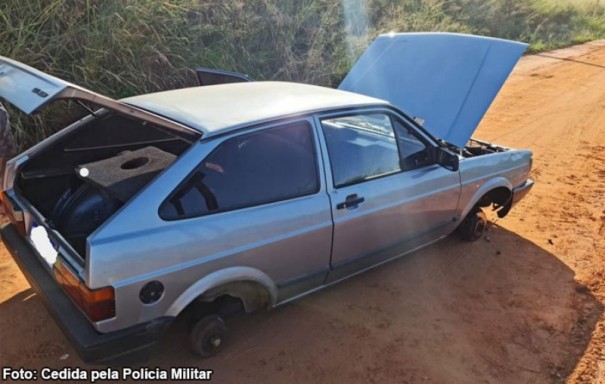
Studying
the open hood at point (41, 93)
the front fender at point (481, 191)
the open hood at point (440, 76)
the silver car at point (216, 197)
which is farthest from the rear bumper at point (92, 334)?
the open hood at point (440, 76)

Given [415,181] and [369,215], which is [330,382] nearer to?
[369,215]

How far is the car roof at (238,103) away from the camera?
9.34ft

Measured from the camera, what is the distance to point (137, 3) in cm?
657

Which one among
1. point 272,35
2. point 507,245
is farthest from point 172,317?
point 272,35

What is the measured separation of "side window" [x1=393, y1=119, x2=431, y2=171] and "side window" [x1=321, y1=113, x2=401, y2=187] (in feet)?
0.20

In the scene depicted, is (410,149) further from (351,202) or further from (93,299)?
(93,299)

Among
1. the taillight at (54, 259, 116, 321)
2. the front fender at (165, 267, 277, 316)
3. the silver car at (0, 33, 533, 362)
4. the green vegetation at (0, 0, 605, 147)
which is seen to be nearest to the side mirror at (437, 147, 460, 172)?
the silver car at (0, 33, 533, 362)

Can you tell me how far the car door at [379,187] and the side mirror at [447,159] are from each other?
0.06 meters

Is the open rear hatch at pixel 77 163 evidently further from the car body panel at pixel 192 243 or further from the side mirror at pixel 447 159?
the side mirror at pixel 447 159

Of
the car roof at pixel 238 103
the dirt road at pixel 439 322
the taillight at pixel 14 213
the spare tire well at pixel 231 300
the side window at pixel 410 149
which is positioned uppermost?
the car roof at pixel 238 103

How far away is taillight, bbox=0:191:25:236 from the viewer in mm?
3066

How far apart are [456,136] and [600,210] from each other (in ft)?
7.68

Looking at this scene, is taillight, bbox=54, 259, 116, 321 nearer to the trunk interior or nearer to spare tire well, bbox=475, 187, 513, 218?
the trunk interior

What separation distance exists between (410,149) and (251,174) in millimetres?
1420
